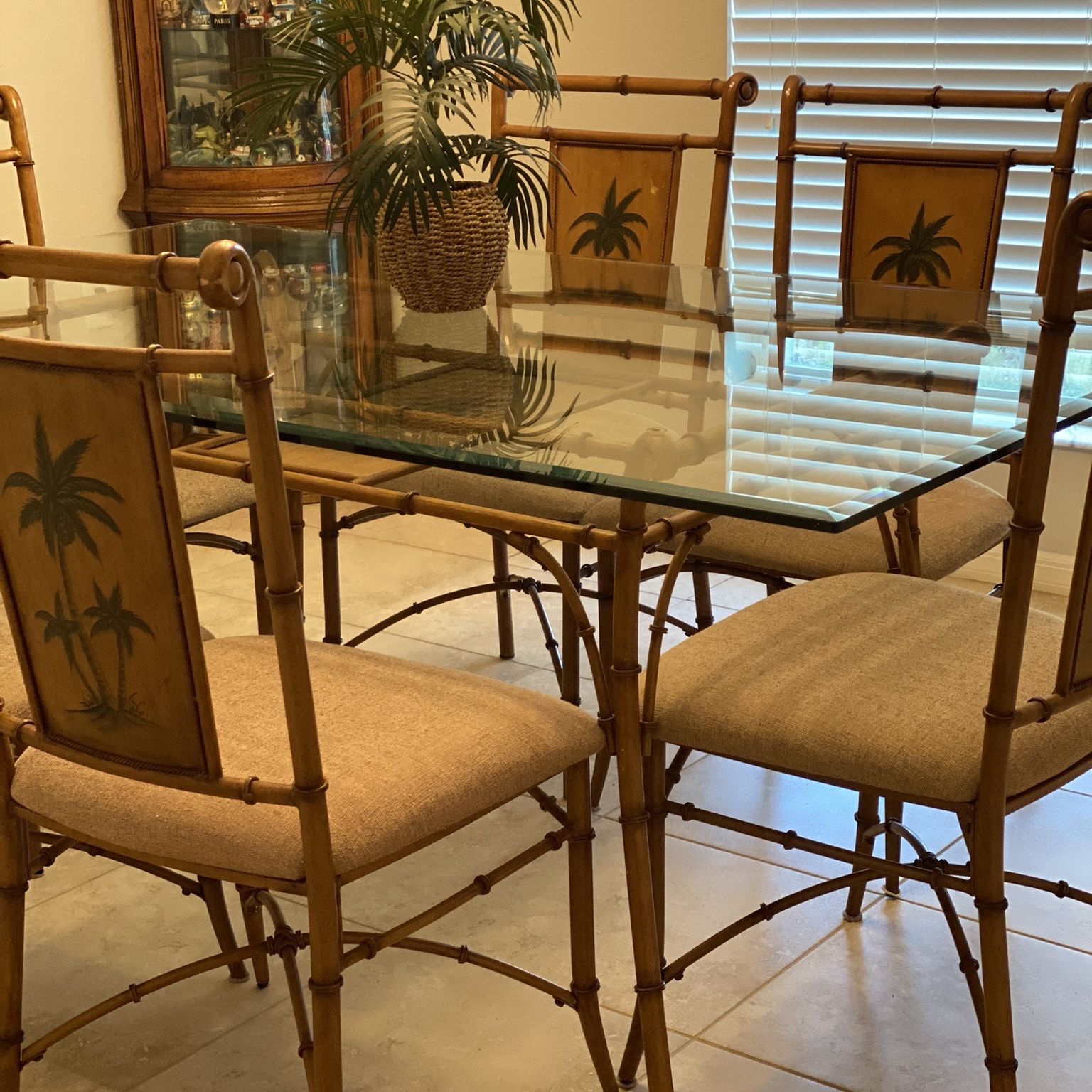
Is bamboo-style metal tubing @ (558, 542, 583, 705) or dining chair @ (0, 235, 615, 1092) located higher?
dining chair @ (0, 235, 615, 1092)

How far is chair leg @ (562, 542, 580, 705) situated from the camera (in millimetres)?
2369

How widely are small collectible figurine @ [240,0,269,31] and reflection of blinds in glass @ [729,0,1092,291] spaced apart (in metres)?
1.17

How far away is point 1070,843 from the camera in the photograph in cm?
223

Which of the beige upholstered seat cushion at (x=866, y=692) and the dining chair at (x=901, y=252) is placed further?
the dining chair at (x=901, y=252)

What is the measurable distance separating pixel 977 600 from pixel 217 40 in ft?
8.95

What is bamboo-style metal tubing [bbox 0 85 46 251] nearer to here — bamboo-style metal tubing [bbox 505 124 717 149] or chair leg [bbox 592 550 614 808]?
bamboo-style metal tubing [bbox 505 124 717 149]

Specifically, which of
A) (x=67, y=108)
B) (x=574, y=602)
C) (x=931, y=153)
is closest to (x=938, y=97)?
(x=931, y=153)

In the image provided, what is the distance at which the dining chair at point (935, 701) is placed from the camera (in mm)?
1267

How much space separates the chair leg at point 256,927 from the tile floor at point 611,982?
0.03m

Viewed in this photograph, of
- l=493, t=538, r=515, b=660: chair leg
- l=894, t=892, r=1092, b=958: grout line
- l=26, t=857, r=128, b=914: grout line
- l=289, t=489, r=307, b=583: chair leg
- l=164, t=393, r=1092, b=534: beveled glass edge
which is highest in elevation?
l=164, t=393, r=1092, b=534: beveled glass edge

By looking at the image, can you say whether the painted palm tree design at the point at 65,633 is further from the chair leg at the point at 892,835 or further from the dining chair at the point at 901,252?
the chair leg at the point at 892,835

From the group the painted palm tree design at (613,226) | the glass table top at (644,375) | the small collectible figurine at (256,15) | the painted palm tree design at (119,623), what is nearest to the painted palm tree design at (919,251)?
the glass table top at (644,375)

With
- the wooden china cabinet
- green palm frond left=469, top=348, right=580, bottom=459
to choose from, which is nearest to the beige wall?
the wooden china cabinet

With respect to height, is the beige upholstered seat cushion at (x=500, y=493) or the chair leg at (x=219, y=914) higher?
the beige upholstered seat cushion at (x=500, y=493)
